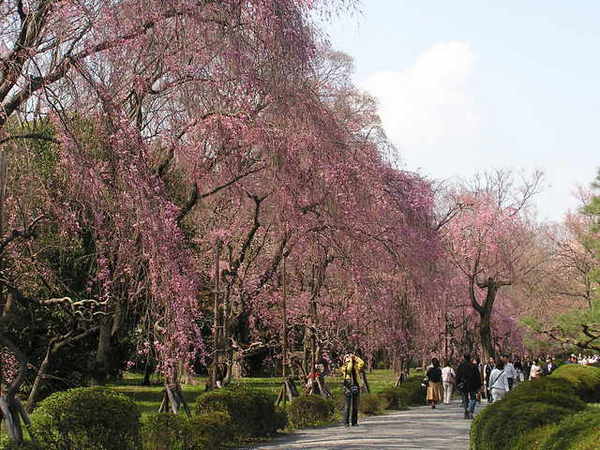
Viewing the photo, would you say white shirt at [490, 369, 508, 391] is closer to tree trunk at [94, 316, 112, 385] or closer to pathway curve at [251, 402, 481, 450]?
pathway curve at [251, 402, 481, 450]

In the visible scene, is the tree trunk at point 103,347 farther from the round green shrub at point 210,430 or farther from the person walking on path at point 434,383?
the person walking on path at point 434,383

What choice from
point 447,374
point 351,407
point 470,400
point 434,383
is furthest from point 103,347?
point 447,374

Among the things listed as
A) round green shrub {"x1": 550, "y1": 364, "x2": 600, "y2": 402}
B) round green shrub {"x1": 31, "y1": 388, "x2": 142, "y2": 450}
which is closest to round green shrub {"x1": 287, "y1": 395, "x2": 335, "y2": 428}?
round green shrub {"x1": 550, "y1": 364, "x2": 600, "y2": 402}

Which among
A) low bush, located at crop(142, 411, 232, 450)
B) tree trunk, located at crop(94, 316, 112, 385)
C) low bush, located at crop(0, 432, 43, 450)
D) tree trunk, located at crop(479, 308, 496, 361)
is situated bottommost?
low bush, located at crop(0, 432, 43, 450)

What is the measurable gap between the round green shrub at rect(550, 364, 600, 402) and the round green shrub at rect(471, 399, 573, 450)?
55.5 ft

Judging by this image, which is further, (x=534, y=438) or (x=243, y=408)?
(x=243, y=408)

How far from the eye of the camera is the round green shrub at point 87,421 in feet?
37.4

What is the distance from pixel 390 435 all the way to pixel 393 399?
38.2 feet

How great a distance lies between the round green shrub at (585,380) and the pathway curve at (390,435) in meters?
5.33

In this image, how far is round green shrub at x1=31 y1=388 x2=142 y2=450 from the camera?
11.4 metres

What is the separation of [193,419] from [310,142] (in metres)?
4.95

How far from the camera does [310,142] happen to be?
15844 mm

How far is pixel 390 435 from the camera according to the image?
61.6 feet

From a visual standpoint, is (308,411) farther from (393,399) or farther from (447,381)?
(447,381)
